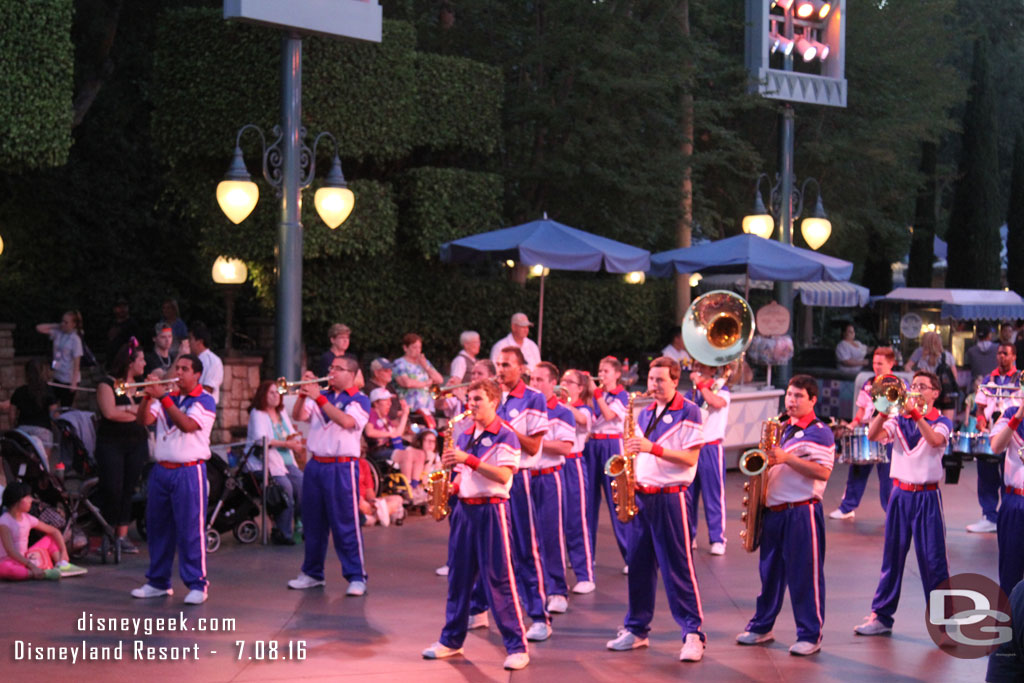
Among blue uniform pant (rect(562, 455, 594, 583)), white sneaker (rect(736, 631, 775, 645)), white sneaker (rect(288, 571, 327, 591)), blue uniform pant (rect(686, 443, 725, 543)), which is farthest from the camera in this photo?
blue uniform pant (rect(686, 443, 725, 543))

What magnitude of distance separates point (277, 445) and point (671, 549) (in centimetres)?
482

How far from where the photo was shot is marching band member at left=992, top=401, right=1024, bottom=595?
8.20m

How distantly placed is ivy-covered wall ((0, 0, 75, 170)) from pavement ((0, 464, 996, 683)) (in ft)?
17.6

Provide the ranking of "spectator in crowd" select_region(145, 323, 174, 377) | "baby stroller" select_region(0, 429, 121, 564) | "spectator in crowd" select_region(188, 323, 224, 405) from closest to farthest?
"baby stroller" select_region(0, 429, 121, 564) < "spectator in crowd" select_region(188, 323, 224, 405) < "spectator in crowd" select_region(145, 323, 174, 377)

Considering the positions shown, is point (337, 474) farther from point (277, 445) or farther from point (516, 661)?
point (516, 661)

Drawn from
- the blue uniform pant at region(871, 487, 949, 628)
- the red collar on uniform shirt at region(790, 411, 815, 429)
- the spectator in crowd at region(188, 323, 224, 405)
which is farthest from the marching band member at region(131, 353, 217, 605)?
the blue uniform pant at region(871, 487, 949, 628)

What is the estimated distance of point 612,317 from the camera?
66.7 feet

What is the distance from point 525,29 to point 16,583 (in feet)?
38.4

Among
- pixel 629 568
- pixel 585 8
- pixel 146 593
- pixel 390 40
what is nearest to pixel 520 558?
pixel 629 568

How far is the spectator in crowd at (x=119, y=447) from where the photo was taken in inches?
429

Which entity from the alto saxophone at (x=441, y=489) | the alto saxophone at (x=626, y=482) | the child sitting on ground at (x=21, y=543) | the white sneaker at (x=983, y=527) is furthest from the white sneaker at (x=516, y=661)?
the white sneaker at (x=983, y=527)

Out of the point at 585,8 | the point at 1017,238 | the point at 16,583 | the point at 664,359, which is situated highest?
the point at 585,8

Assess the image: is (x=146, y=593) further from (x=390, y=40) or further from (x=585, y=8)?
(x=585, y=8)

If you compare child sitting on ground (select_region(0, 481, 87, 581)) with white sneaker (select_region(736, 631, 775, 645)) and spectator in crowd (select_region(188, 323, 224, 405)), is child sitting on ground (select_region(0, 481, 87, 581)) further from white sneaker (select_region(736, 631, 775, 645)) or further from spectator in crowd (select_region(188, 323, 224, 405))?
white sneaker (select_region(736, 631, 775, 645))
